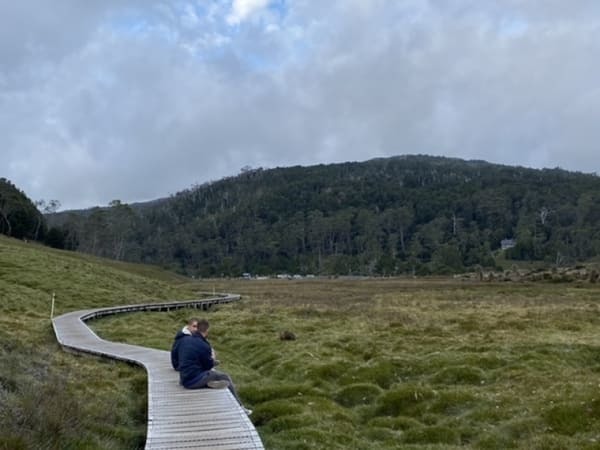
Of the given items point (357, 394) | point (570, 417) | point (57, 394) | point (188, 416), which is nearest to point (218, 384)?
point (188, 416)

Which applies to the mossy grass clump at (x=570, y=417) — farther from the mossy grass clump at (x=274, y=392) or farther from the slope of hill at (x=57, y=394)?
the slope of hill at (x=57, y=394)

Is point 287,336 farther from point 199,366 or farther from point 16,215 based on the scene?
point 16,215

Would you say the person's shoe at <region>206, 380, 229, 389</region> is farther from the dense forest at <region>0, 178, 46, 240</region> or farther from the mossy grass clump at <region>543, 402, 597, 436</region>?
the dense forest at <region>0, 178, 46, 240</region>

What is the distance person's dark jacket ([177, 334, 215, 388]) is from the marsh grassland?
1.73 metres

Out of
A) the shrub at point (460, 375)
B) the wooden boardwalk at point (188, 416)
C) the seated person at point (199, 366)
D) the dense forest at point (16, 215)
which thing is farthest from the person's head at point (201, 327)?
the dense forest at point (16, 215)

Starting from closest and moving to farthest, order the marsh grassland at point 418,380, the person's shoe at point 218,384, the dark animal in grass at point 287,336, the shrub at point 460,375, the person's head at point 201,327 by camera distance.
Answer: the marsh grassland at point 418,380 < the person's shoe at point 218,384 < the person's head at point 201,327 < the shrub at point 460,375 < the dark animal in grass at point 287,336

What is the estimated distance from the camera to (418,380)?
1777 centimetres

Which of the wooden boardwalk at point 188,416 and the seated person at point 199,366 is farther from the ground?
the seated person at point 199,366

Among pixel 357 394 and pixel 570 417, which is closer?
pixel 570 417

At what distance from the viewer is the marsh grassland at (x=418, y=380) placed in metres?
12.2

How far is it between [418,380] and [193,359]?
24.7 feet

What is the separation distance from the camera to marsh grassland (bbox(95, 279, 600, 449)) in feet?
40.1

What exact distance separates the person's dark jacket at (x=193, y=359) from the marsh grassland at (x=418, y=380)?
1733mm

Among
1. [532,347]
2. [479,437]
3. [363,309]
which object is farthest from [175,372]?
[363,309]
